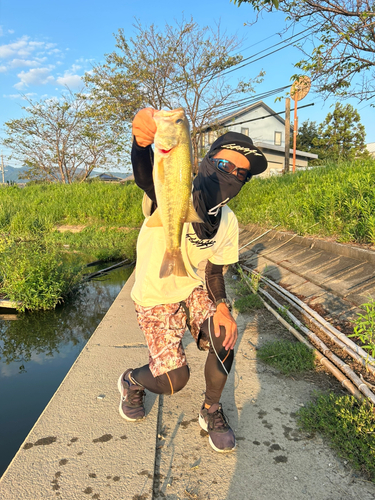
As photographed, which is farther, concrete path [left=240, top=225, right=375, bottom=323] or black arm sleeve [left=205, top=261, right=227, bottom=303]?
concrete path [left=240, top=225, right=375, bottom=323]

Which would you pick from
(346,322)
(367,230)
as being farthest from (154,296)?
(367,230)

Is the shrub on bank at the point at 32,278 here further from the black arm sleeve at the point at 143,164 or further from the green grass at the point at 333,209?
the green grass at the point at 333,209

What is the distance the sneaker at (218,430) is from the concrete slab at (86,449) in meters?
0.40

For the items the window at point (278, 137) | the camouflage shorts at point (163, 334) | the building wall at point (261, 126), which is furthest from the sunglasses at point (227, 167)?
the window at point (278, 137)

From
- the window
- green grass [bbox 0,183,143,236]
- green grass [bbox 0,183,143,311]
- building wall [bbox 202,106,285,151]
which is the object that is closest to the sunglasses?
green grass [bbox 0,183,143,311]

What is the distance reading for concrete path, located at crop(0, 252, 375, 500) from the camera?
2061 millimetres

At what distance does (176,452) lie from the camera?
7.86 feet

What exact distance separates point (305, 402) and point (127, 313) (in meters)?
2.95

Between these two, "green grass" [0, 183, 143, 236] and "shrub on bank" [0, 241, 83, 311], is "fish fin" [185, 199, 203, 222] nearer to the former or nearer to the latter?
"shrub on bank" [0, 241, 83, 311]

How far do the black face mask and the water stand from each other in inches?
107

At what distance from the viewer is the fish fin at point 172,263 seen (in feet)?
7.04

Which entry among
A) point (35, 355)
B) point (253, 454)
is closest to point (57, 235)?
point (35, 355)

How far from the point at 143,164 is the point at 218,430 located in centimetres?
187

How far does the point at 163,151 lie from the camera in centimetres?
176
